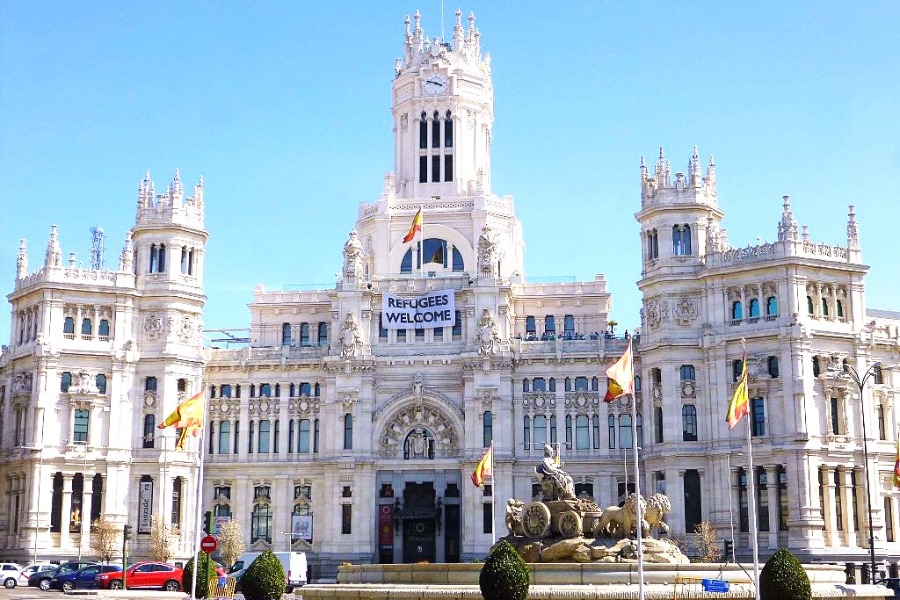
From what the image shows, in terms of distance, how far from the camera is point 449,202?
348 ft

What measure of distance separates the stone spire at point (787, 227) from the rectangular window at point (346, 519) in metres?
38.2

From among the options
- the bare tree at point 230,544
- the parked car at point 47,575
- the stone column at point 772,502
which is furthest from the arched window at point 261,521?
the stone column at point 772,502

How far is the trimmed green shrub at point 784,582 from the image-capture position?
43.6 metres

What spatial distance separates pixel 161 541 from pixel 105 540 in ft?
12.7

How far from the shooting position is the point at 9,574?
74688mm

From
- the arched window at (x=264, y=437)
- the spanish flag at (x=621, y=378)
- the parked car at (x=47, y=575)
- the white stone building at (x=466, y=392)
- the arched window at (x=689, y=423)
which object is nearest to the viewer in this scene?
the spanish flag at (x=621, y=378)

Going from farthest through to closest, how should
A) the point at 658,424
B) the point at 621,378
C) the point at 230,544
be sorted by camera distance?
1. the point at 230,544
2. the point at 658,424
3. the point at 621,378

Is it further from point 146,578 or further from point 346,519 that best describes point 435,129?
point 146,578

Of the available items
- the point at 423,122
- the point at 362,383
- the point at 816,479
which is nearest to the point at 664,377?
the point at 816,479

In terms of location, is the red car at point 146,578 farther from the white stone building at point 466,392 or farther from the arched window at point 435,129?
the arched window at point 435,129

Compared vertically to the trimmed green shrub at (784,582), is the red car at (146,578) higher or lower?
lower

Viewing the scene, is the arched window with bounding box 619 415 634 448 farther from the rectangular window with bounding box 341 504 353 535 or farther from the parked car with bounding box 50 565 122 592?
the parked car with bounding box 50 565 122 592

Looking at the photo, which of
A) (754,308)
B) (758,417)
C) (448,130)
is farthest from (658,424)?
(448,130)

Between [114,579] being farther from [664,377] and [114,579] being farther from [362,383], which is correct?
[664,377]
